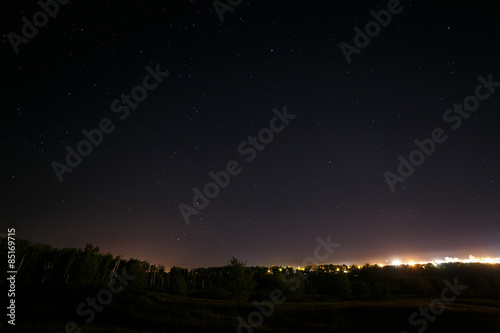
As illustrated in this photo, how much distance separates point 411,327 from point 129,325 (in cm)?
2140

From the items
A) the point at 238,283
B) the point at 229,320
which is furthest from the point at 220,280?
the point at 229,320

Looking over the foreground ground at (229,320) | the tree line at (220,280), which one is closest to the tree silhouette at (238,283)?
the tree line at (220,280)

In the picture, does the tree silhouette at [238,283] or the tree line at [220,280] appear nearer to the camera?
the tree silhouette at [238,283]

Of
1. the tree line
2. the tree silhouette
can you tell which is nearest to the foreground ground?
the tree silhouette

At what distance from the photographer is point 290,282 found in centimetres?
4875

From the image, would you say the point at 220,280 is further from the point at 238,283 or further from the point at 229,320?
the point at 229,320

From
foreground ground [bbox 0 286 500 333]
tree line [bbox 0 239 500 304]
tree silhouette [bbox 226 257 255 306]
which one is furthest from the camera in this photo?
tree line [bbox 0 239 500 304]

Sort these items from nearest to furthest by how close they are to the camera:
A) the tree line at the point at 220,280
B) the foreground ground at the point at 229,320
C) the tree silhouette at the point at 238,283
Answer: the foreground ground at the point at 229,320
the tree silhouette at the point at 238,283
the tree line at the point at 220,280

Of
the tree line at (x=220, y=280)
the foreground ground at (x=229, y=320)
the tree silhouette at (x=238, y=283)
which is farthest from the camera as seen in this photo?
the tree line at (x=220, y=280)

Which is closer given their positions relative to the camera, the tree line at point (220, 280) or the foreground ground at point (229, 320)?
the foreground ground at point (229, 320)

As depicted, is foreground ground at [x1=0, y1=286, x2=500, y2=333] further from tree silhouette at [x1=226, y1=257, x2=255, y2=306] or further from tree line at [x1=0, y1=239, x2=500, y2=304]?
Result: tree line at [x1=0, y1=239, x2=500, y2=304]

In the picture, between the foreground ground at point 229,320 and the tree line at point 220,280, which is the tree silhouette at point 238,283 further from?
the foreground ground at point 229,320

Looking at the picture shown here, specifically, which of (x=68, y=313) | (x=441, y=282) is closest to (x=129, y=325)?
(x=68, y=313)

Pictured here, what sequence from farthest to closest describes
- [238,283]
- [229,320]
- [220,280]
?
[220,280] → [238,283] → [229,320]
